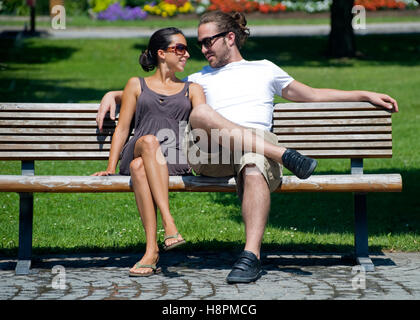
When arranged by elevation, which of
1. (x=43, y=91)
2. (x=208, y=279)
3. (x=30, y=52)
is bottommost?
(x=208, y=279)

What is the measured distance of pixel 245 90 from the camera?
505cm

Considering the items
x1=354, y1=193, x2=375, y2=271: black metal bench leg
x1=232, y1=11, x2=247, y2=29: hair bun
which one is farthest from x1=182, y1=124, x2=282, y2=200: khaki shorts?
x1=232, y1=11, x2=247, y2=29: hair bun

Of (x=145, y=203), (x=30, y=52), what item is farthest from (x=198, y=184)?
(x=30, y=52)

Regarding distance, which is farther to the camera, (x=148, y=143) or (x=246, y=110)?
(x=246, y=110)

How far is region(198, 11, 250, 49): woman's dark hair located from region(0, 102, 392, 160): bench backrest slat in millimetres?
546

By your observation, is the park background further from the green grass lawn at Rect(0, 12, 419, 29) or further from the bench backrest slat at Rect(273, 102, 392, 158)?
the bench backrest slat at Rect(273, 102, 392, 158)

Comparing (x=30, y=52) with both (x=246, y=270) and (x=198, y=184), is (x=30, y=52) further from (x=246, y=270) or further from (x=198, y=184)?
(x=246, y=270)

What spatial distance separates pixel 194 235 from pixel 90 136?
1.33 m

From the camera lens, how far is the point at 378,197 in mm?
7785

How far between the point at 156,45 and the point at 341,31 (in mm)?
18534

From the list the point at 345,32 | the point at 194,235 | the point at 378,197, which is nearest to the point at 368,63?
the point at 345,32

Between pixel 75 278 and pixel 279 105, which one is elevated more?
pixel 279 105

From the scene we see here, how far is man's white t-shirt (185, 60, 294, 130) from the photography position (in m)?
5.02
